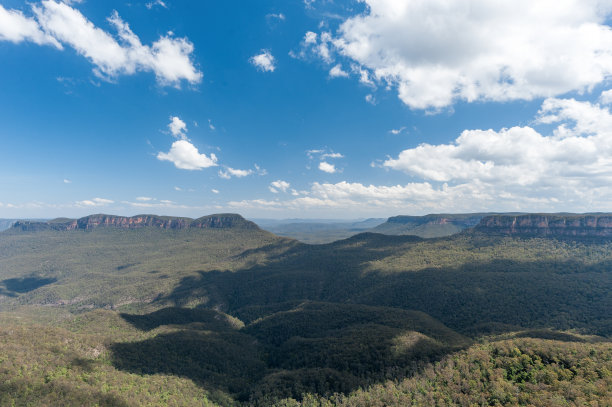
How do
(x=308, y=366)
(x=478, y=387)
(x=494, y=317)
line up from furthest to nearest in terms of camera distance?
(x=494, y=317) → (x=308, y=366) → (x=478, y=387)

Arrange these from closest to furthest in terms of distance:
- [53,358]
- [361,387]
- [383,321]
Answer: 1. [53,358]
2. [361,387]
3. [383,321]

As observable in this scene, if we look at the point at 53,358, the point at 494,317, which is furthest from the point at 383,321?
the point at 53,358

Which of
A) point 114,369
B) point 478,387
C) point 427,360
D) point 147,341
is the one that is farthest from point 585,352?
point 147,341

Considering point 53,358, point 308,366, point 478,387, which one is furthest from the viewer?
point 308,366

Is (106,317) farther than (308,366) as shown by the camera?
Yes

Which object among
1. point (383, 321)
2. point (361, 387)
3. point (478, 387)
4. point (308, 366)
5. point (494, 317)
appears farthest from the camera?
point (494, 317)

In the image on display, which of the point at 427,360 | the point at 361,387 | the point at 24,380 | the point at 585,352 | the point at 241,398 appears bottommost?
the point at 241,398

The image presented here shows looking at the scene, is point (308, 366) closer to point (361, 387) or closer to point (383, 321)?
point (361, 387)

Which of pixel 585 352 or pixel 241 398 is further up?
pixel 585 352

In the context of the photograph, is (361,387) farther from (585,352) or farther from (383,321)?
(585,352)
